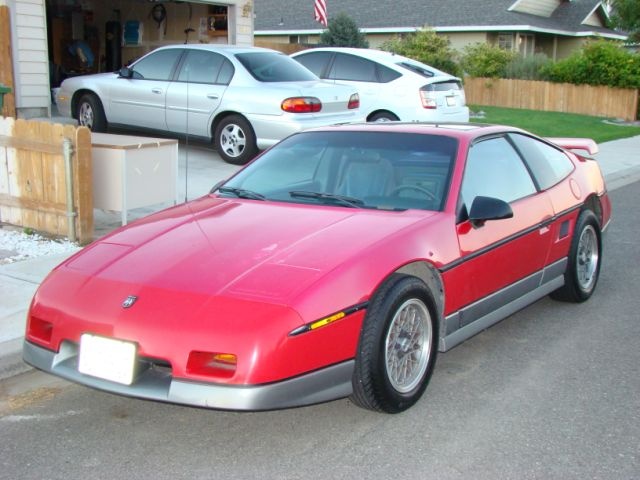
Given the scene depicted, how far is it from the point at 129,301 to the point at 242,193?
1559mm

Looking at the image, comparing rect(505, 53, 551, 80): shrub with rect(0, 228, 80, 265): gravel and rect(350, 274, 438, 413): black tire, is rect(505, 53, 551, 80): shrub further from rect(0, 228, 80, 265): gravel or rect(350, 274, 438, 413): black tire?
rect(350, 274, 438, 413): black tire

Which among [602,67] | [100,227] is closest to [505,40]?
[602,67]

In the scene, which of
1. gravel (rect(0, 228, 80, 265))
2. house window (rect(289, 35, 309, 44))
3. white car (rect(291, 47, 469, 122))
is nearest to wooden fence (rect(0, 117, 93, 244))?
gravel (rect(0, 228, 80, 265))

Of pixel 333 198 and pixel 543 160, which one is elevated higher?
pixel 543 160

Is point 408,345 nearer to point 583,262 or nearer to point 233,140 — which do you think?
point 583,262

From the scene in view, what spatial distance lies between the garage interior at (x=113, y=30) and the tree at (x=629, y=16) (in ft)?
44.9

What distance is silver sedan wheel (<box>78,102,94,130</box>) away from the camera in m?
12.4

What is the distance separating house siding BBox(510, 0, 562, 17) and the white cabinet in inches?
1053

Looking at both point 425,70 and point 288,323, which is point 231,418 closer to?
point 288,323

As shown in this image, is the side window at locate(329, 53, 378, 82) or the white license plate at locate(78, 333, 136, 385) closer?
the white license plate at locate(78, 333, 136, 385)

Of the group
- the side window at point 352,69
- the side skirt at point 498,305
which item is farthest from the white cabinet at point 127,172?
the side window at point 352,69

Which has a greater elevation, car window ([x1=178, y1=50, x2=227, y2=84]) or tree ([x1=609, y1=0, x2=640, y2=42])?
tree ([x1=609, y1=0, x2=640, y2=42])

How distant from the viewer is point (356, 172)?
502 centimetres

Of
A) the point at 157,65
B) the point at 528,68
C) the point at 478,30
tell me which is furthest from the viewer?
the point at 478,30
